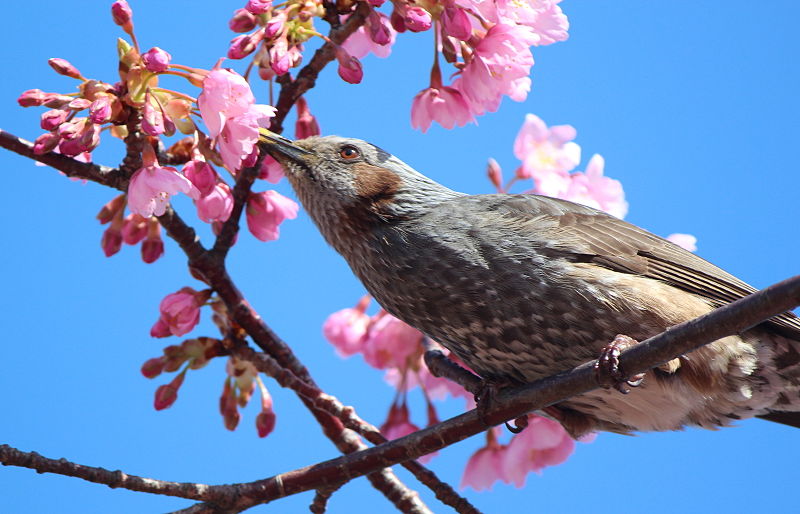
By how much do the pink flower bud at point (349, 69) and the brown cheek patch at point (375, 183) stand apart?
54cm

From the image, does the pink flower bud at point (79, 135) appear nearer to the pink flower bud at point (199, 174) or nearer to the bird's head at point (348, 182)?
the pink flower bud at point (199, 174)

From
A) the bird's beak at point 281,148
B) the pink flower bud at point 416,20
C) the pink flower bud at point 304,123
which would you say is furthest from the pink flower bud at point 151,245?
the pink flower bud at point 416,20

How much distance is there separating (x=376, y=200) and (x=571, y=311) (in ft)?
2.74

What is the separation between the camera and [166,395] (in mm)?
3207

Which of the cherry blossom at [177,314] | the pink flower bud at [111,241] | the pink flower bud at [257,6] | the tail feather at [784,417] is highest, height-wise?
the pink flower bud at [257,6]

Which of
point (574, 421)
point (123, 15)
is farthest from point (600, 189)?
point (123, 15)

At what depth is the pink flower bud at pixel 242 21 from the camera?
2.88 metres

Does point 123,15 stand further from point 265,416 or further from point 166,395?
point 265,416

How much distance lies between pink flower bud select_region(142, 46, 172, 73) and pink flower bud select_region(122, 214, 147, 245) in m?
0.86

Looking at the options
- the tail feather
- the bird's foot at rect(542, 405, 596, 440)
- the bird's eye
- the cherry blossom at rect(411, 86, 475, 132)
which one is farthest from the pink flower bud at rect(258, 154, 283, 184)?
the tail feather

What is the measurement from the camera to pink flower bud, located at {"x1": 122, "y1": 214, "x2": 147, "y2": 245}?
3225mm

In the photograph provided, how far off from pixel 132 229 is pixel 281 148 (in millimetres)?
596

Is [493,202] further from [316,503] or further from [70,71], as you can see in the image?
[70,71]

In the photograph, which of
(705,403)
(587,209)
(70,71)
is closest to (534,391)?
(705,403)
